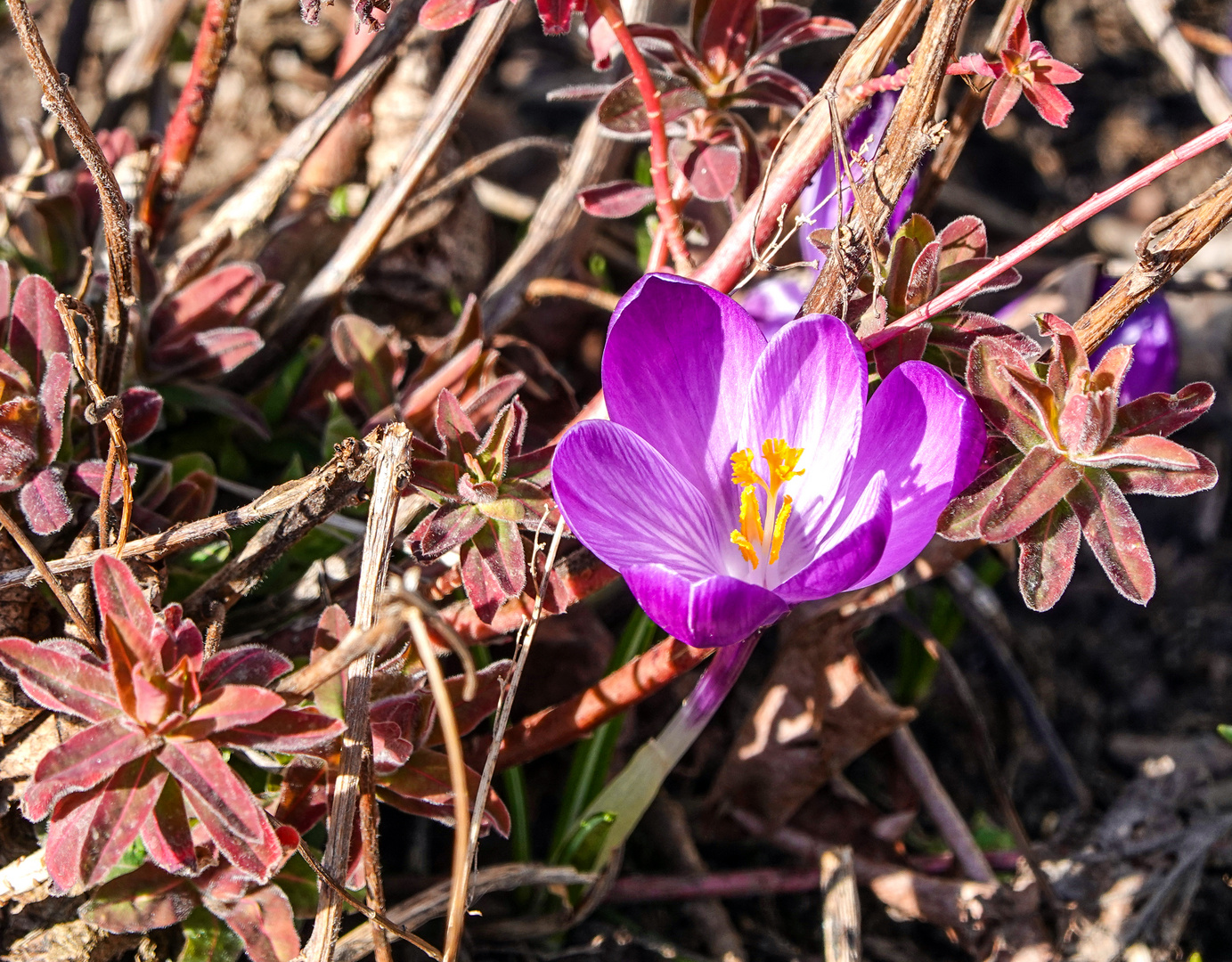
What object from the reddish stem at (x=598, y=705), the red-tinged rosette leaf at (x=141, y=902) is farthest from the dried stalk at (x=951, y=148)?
the red-tinged rosette leaf at (x=141, y=902)

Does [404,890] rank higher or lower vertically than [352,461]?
lower

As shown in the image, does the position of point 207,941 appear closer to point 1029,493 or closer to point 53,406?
point 53,406

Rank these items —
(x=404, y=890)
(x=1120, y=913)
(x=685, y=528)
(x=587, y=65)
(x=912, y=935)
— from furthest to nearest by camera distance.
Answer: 1. (x=587, y=65)
2. (x=912, y=935)
3. (x=1120, y=913)
4. (x=404, y=890)
5. (x=685, y=528)

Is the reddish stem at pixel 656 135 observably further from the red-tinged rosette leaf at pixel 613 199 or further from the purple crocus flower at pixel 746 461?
the purple crocus flower at pixel 746 461

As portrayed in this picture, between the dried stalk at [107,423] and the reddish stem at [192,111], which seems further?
the reddish stem at [192,111]

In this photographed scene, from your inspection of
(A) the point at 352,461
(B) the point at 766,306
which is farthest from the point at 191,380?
(B) the point at 766,306

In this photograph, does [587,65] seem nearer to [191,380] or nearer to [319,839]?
[191,380]

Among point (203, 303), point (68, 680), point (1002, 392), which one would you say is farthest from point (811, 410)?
point (203, 303)
